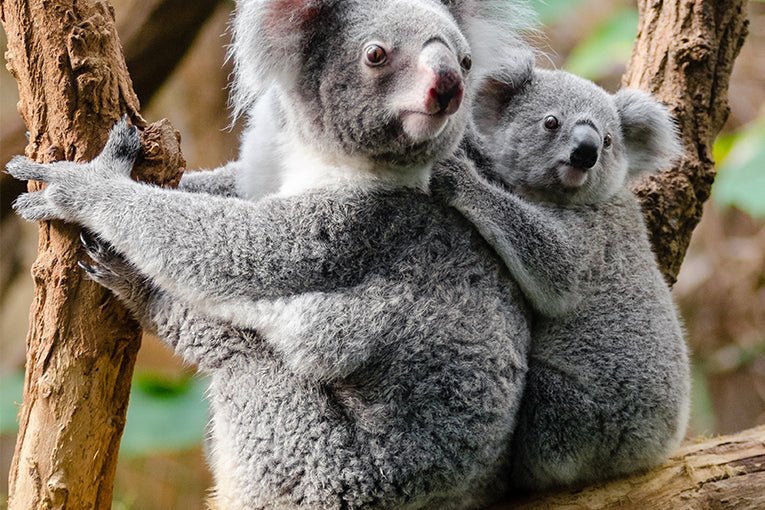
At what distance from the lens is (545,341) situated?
3.34 m

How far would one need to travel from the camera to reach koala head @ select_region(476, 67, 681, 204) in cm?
355

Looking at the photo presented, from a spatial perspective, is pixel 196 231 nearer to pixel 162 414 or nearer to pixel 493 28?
pixel 493 28

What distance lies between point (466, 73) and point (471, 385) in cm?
116

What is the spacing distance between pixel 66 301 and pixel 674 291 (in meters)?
6.46

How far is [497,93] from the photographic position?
3.88 m

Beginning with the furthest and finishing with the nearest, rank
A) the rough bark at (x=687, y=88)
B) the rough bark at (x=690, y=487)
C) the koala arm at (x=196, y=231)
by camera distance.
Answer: the rough bark at (x=687, y=88), the rough bark at (x=690, y=487), the koala arm at (x=196, y=231)

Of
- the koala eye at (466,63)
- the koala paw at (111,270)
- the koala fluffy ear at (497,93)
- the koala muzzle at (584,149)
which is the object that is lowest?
the koala paw at (111,270)

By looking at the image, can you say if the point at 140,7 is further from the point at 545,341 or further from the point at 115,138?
the point at 545,341

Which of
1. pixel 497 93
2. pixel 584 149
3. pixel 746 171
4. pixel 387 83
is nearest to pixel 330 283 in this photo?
pixel 387 83

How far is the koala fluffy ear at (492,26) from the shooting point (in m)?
3.38

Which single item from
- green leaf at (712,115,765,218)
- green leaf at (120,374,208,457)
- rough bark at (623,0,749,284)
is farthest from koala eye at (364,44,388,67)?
green leaf at (120,374,208,457)

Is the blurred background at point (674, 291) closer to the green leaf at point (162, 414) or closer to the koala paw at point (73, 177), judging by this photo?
the green leaf at point (162, 414)

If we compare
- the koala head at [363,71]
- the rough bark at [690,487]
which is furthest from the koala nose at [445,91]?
the rough bark at [690,487]

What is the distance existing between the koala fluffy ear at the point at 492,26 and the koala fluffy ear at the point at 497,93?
11cm
